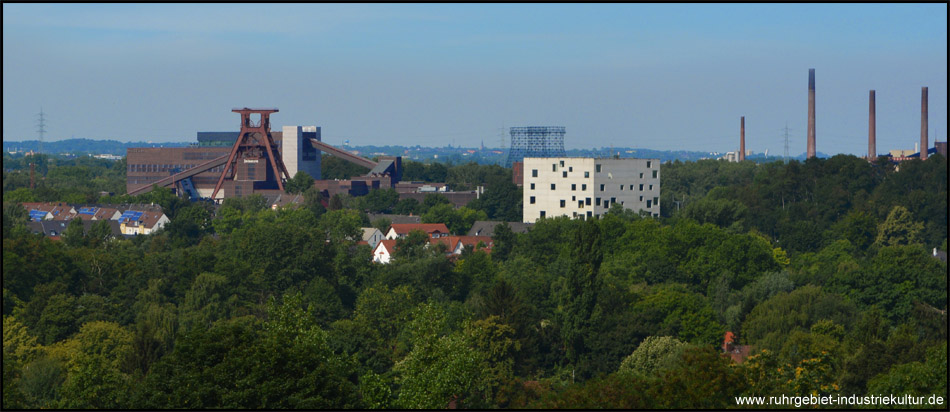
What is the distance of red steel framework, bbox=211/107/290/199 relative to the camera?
346 feet

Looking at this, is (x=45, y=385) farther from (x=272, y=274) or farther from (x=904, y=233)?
(x=904, y=233)

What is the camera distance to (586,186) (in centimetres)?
8081

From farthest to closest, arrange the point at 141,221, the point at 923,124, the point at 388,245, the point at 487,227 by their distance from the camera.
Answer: the point at 923,124
the point at 141,221
the point at 487,227
the point at 388,245

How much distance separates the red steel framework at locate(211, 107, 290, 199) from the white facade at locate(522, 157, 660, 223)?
95.5 ft

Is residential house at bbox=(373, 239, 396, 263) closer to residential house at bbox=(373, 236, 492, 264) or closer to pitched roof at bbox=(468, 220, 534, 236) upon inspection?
residential house at bbox=(373, 236, 492, 264)

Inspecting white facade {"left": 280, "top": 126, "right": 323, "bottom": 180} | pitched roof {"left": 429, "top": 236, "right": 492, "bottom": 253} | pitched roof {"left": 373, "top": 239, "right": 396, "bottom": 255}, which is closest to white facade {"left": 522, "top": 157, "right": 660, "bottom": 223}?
pitched roof {"left": 429, "top": 236, "right": 492, "bottom": 253}

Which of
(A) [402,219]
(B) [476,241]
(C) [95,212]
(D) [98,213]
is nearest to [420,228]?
(B) [476,241]

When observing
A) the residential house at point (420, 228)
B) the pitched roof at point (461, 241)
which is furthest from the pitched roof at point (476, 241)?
the residential house at point (420, 228)

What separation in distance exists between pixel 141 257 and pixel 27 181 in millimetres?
74423

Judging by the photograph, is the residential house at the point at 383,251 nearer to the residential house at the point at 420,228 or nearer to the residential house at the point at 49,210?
the residential house at the point at 420,228

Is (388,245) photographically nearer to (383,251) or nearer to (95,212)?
(383,251)

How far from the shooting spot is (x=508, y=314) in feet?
119

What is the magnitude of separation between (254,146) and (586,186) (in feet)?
121

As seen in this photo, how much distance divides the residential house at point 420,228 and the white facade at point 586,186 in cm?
665
